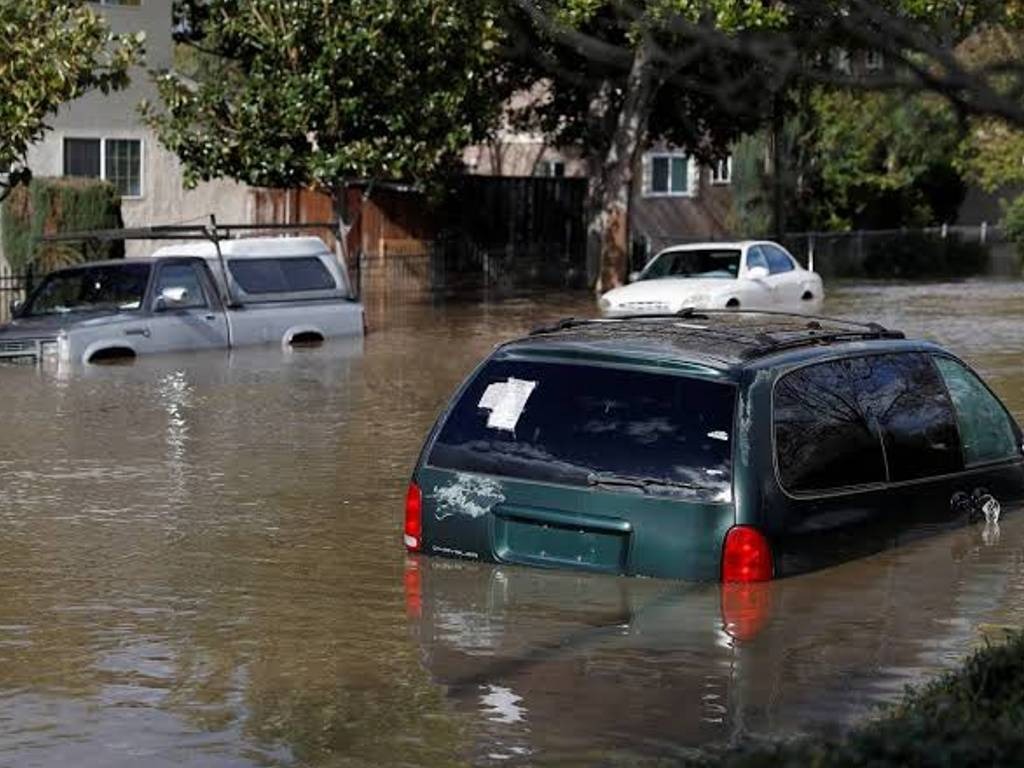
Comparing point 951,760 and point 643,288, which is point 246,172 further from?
point 951,760

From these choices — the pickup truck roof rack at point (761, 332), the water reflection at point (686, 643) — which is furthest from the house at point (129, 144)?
the water reflection at point (686, 643)

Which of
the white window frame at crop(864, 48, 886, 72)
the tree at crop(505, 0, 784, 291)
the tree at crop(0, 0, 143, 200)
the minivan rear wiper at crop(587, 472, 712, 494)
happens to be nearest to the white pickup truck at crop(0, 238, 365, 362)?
the tree at crop(0, 0, 143, 200)

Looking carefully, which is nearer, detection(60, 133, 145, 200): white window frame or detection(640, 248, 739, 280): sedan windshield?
detection(640, 248, 739, 280): sedan windshield

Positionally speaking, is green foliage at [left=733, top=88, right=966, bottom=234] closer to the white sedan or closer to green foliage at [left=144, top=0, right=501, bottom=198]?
the white sedan

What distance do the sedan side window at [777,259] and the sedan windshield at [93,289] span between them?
11603 millimetres

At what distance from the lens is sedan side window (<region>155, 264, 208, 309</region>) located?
25094mm

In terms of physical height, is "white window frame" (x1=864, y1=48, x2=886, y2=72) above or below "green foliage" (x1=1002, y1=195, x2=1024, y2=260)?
above

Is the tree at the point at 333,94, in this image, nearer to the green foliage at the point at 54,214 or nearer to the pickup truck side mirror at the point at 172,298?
the green foliage at the point at 54,214

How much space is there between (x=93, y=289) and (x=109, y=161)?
1314 cm

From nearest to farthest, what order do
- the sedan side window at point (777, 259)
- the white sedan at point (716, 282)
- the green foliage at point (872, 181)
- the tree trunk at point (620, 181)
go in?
the white sedan at point (716, 282)
the sedan side window at point (777, 259)
the tree trunk at point (620, 181)
the green foliage at point (872, 181)

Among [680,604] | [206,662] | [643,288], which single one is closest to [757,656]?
[680,604]

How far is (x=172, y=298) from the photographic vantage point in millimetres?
25266

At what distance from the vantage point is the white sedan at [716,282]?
30859mm

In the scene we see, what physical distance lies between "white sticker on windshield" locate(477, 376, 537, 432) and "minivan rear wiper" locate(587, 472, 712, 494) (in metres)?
0.57
